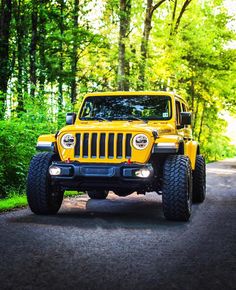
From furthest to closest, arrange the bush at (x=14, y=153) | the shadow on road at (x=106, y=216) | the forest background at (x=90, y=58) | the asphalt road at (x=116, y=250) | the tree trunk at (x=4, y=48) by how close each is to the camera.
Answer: the tree trunk at (x=4, y=48)
the forest background at (x=90, y=58)
the bush at (x=14, y=153)
the shadow on road at (x=106, y=216)
the asphalt road at (x=116, y=250)

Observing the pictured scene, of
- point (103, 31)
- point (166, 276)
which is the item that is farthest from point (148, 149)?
point (103, 31)

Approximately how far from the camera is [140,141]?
820cm

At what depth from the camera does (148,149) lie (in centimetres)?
819

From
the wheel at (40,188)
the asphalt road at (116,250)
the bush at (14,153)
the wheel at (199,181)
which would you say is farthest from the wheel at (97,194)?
the wheel at (40,188)

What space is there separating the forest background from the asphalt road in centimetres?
475

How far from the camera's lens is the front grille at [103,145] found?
27.0ft

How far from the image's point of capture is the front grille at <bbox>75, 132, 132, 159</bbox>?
8.23 metres

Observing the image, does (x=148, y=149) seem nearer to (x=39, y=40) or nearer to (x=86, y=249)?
(x=86, y=249)

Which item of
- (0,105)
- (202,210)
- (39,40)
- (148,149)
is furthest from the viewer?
(39,40)

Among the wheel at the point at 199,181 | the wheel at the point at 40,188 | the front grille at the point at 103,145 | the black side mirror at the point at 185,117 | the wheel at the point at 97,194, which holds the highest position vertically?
the black side mirror at the point at 185,117

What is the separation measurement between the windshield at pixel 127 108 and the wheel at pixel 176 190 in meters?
1.66

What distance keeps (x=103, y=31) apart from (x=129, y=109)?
1449 centimetres

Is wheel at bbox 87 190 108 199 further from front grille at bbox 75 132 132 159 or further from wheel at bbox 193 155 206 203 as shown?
front grille at bbox 75 132 132 159

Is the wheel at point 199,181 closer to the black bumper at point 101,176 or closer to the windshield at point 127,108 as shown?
the windshield at point 127,108
